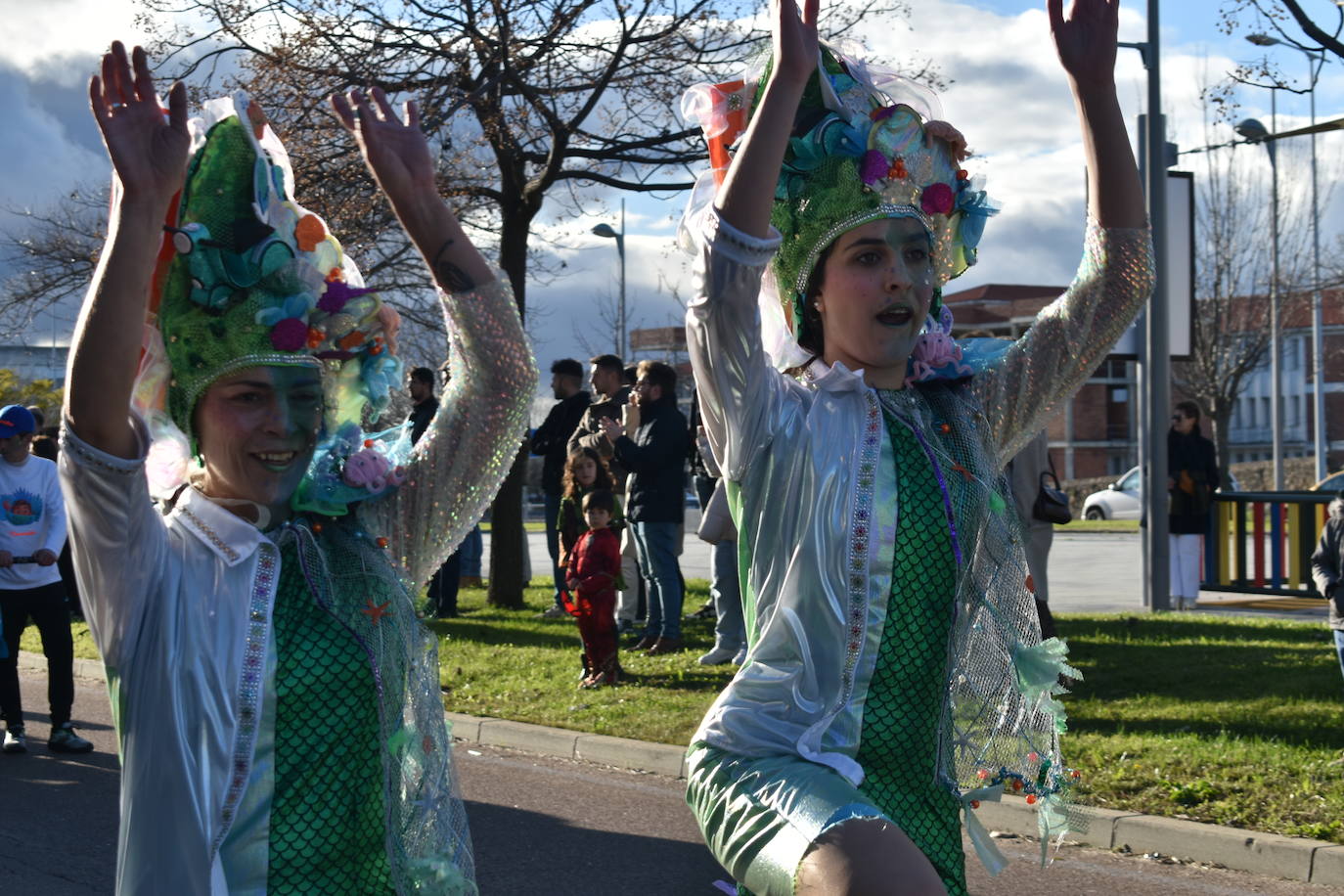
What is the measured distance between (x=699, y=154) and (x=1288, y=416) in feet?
212

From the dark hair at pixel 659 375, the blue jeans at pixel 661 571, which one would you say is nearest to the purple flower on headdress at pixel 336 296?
the dark hair at pixel 659 375

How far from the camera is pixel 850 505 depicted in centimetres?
289

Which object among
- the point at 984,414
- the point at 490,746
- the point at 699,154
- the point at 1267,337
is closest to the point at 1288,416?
the point at 1267,337

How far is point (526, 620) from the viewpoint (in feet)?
43.8

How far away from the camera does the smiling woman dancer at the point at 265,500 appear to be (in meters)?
2.46

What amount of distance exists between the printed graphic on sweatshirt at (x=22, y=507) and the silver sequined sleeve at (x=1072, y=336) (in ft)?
23.9

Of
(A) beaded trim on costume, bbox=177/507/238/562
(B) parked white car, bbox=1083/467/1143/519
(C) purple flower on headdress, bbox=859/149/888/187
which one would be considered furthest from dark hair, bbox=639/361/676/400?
(B) parked white car, bbox=1083/467/1143/519

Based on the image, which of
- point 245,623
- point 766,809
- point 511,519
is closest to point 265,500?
point 245,623

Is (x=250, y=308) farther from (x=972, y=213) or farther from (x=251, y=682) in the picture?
(x=972, y=213)

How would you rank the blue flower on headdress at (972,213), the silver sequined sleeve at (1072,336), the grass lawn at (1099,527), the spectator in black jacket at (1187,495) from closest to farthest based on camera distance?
the silver sequined sleeve at (1072,336), the blue flower on headdress at (972,213), the spectator in black jacket at (1187,495), the grass lawn at (1099,527)

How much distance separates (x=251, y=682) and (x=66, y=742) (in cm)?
700

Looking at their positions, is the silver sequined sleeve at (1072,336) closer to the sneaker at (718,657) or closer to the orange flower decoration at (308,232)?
the orange flower decoration at (308,232)

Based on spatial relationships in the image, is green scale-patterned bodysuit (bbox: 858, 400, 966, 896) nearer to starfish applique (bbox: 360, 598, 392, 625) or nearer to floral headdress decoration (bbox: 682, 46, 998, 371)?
floral headdress decoration (bbox: 682, 46, 998, 371)

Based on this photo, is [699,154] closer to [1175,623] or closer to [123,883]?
[1175,623]
